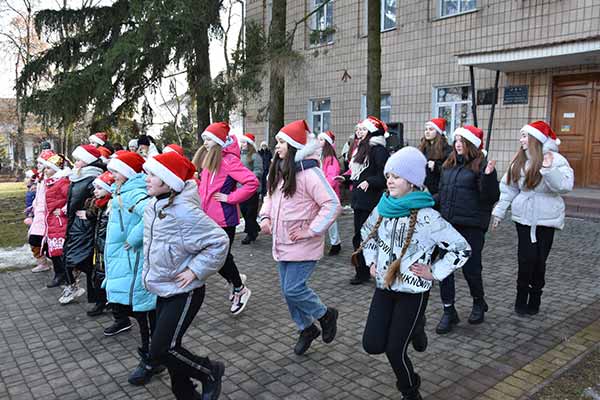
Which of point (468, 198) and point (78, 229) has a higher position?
point (468, 198)

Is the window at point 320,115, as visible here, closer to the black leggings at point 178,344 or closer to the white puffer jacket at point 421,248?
the white puffer jacket at point 421,248

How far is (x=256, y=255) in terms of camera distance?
787 cm

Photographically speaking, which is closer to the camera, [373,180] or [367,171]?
[373,180]

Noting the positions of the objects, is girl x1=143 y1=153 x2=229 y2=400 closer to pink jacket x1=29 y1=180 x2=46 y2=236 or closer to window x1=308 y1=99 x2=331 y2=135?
pink jacket x1=29 y1=180 x2=46 y2=236

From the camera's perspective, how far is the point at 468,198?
4.55 m

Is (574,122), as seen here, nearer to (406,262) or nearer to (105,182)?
(406,262)

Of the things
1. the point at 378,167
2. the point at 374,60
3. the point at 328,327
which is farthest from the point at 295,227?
the point at 374,60

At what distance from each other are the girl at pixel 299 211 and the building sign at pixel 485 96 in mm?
10078

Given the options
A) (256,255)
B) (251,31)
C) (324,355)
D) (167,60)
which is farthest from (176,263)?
(167,60)

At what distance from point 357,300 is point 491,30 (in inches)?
390

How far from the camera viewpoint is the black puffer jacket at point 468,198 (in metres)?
4.43

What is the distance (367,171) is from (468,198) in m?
1.74

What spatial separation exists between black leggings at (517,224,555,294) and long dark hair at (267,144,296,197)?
244cm

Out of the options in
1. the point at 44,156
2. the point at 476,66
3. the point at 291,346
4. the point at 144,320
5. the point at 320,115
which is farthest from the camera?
the point at 320,115
